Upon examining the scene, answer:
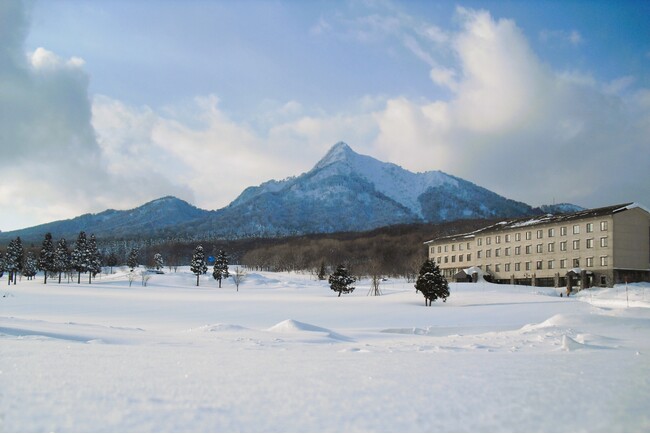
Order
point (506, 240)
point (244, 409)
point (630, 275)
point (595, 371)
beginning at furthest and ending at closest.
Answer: point (506, 240), point (630, 275), point (595, 371), point (244, 409)

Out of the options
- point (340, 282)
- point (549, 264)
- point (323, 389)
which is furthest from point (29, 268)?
point (323, 389)

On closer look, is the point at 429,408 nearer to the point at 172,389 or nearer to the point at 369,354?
the point at 172,389

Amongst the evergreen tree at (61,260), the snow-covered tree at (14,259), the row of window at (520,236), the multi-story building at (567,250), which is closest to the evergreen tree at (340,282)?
the multi-story building at (567,250)

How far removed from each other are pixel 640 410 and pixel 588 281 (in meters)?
62.1

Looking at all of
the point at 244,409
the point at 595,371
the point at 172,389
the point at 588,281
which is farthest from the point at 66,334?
the point at 588,281

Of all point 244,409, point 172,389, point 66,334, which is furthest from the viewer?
point 66,334

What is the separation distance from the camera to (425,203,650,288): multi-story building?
58.5 meters

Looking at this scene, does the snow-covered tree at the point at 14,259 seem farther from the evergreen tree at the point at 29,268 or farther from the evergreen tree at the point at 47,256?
the evergreen tree at the point at 47,256

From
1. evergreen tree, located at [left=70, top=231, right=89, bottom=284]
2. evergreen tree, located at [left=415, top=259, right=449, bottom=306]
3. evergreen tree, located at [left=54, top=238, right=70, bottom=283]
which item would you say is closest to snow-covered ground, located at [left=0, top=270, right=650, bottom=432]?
evergreen tree, located at [left=415, top=259, right=449, bottom=306]

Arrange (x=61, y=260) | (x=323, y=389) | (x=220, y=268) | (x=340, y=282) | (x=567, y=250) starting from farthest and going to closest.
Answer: (x=220, y=268), (x=61, y=260), (x=567, y=250), (x=340, y=282), (x=323, y=389)

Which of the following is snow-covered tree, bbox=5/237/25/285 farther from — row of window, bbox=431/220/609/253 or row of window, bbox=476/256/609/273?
row of window, bbox=476/256/609/273

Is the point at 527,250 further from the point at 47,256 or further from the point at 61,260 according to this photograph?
the point at 47,256

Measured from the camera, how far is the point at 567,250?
63906 millimetres

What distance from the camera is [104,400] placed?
6.06 metres
